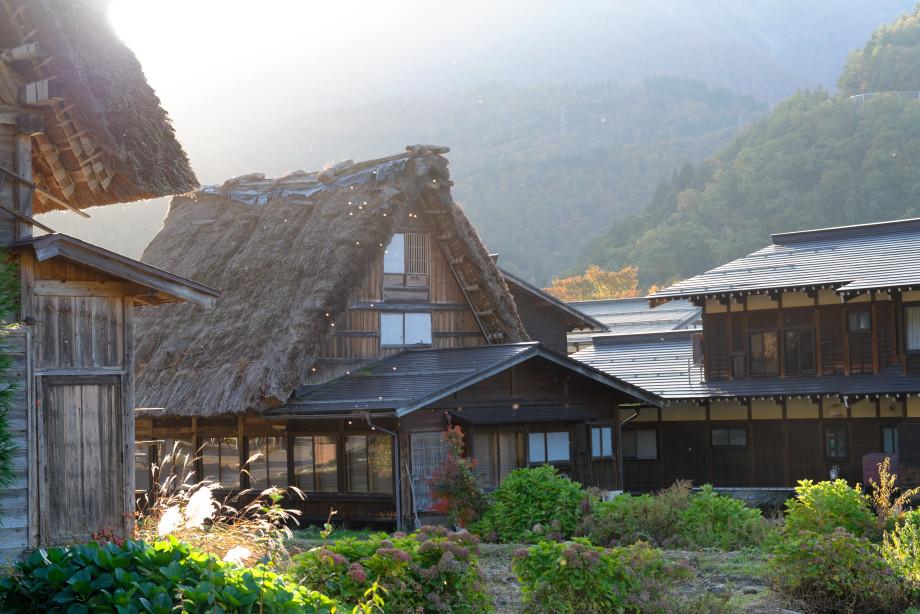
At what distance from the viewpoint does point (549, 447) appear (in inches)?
906

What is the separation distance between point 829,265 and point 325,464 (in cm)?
1437

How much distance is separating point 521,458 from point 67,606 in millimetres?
16793

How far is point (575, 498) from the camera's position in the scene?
16.9 metres

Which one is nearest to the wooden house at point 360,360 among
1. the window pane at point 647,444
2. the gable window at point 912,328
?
the window pane at point 647,444

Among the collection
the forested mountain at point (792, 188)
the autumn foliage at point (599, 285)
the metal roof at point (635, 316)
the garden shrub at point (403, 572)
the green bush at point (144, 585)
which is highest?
the forested mountain at point (792, 188)

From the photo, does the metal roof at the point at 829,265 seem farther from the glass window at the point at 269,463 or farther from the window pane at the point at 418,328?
the glass window at the point at 269,463

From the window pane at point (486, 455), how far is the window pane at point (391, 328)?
3.65 meters

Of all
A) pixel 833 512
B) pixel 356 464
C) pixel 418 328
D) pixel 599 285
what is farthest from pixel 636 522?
pixel 599 285

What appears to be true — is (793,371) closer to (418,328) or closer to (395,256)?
(418,328)

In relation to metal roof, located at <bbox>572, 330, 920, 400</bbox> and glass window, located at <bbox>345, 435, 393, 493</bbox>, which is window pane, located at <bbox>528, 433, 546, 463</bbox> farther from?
metal roof, located at <bbox>572, 330, 920, 400</bbox>

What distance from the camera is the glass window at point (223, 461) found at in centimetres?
2359

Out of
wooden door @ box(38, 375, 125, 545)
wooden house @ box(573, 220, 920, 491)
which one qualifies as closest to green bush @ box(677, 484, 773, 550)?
wooden door @ box(38, 375, 125, 545)

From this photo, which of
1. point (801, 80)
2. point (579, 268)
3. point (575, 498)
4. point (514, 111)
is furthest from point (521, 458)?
point (801, 80)

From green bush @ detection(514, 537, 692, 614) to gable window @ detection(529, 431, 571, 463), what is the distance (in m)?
13.2
